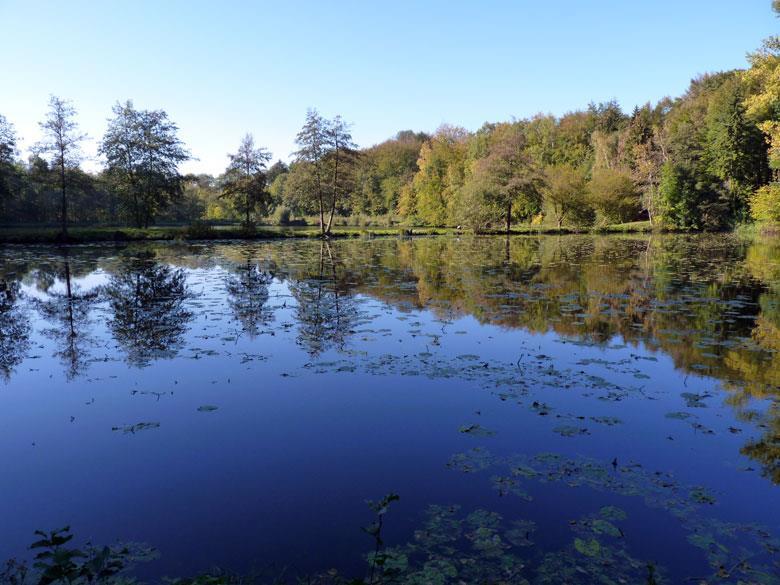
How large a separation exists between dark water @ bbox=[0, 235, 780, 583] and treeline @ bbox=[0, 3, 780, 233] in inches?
1294

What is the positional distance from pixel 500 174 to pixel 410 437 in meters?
45.1

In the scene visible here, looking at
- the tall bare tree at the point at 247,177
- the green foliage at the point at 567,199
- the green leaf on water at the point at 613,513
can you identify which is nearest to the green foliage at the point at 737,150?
the green foliage at the point at 567,199

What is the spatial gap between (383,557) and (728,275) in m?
18.7

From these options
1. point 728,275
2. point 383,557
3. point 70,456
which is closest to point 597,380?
point 383,557

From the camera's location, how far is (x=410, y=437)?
5.32 metres

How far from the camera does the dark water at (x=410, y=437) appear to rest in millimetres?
3549

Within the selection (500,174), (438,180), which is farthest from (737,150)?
(438,180)

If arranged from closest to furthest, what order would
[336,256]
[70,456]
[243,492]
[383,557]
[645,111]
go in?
[383,557]
[243,492]
[70,456]
[336,256]
[645,111]

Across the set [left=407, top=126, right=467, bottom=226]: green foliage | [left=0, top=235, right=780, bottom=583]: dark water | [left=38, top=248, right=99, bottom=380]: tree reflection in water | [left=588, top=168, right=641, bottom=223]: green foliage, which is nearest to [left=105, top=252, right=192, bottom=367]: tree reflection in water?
[left=0, top=235, right=780, bottom=583]: dark water

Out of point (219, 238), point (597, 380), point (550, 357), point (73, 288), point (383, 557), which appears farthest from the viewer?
point (219, 238)

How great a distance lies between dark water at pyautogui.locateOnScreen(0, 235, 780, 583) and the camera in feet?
11.6

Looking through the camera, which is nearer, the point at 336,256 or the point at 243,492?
the point at 243,492

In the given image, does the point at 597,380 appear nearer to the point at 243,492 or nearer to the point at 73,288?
the point at 243,492

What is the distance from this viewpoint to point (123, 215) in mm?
43562
